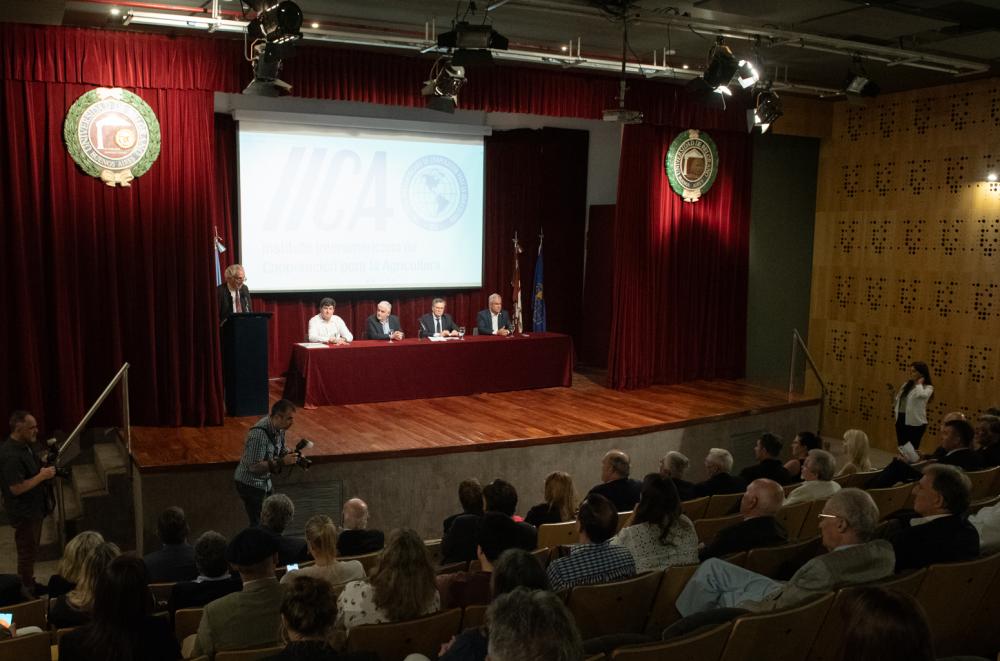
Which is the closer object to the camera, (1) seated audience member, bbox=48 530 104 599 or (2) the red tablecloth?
(1) seated audience member, bbox=48 530 104 599

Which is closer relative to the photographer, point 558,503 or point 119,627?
point 119,627

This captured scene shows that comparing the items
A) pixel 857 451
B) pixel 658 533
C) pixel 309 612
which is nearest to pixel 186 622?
pixel 309 612

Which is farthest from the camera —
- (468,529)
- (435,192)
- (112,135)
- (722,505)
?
(435,192)

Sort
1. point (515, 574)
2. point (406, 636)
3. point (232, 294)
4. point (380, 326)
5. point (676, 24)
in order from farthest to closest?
point (380, 326) → point (232, 294) → point (676, 24) → point (406, 636) → point (515, 574)

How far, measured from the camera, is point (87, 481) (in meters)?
6.95

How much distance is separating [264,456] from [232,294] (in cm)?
280

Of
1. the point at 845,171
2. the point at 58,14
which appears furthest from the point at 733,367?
the point at 58,14

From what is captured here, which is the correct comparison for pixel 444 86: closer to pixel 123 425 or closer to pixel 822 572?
pixel 123 425

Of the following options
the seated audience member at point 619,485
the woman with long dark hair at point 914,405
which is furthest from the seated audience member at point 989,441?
the seated audience member at point 619,485

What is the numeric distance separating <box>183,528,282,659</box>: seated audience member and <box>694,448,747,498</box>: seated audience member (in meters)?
3.02

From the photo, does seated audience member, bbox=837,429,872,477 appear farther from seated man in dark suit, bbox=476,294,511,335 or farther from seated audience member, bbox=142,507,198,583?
seated man in dark suit, bbox=476,294,511,335

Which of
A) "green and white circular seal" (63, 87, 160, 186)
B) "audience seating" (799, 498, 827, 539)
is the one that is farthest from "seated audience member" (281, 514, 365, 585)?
"green and white circular seal" (63, 87, 160, 186)

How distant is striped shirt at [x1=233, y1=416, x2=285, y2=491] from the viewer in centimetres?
591

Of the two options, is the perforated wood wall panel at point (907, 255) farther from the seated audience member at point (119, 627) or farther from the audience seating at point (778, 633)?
the seated audience member at point (119, 627)
